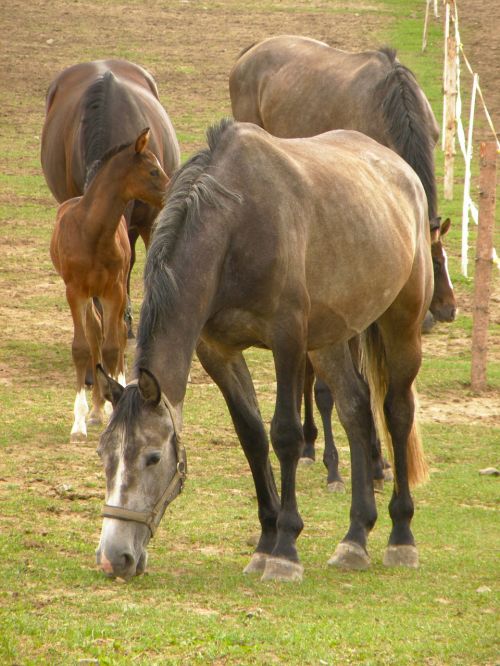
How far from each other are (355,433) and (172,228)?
1.65 metres

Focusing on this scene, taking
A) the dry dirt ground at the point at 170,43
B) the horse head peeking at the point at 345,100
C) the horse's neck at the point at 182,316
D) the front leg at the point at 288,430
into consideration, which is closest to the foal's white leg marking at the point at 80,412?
the horse head peeking at the point at 345,100

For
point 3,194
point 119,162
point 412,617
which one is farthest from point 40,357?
point 3,194

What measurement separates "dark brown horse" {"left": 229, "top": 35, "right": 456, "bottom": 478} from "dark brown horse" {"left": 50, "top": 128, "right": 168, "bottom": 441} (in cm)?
136

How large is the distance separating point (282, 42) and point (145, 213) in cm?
245

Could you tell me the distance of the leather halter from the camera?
4.50 m

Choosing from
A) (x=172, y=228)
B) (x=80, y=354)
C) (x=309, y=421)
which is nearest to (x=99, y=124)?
(x=80, y=354)

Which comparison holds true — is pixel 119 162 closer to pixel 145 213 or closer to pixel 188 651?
pixel 145 213

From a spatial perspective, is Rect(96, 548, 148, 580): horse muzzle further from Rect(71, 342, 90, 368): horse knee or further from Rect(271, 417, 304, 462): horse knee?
Rect(71, 342, 90, 368): horse knee

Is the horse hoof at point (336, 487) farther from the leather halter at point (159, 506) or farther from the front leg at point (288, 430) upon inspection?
the leather halter at point (159, 506)

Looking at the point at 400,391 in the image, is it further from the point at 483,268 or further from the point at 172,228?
the point at 483,268

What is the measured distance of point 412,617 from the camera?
189 inches

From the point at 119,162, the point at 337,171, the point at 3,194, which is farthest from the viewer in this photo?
the point at 3,194

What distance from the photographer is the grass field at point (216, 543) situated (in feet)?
14.3

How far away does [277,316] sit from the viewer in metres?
5.04
